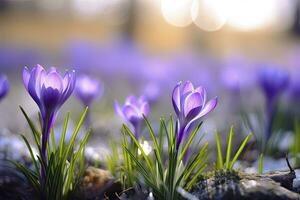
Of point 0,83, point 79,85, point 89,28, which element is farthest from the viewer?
point 89,28

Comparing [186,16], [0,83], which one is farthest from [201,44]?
[0,83]

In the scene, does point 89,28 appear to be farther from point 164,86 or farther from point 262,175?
point 262,175

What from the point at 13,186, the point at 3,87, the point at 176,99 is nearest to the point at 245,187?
the point at 176,99

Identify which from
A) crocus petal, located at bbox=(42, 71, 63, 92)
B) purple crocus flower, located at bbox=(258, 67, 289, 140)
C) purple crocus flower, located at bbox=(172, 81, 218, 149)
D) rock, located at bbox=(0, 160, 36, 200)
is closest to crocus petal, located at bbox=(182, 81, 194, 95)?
purple crocus flower, located at bbox=(172, 81, 218, 149)

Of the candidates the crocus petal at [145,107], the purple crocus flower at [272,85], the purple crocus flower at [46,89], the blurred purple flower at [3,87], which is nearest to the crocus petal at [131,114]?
the crocus petal at [145,107]

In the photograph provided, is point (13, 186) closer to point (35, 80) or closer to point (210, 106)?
point (35, 80)

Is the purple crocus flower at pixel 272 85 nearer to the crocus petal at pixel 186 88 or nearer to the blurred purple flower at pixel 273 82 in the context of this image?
the blurred purple flower at pixel 273 82
